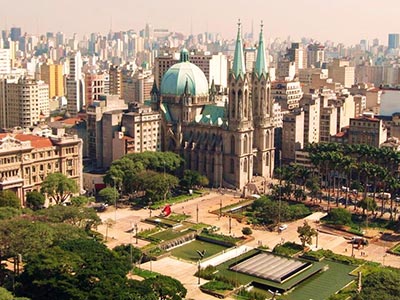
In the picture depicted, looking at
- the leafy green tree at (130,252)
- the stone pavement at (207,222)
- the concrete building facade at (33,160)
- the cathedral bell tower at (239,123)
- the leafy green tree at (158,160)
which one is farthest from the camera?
the cathedral bell tower at (239,123)

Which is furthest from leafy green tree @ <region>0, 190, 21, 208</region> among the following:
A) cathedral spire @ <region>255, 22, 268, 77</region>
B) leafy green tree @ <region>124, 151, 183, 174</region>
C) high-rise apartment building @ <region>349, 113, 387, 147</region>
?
high-rise apartment building @ <region>349, 113, 387, 147</region>

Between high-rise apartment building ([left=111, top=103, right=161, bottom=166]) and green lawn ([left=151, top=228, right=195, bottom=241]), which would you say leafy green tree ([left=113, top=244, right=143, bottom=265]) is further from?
high-rise apartment building ([left=111, top=103, right=161, bottom=166])

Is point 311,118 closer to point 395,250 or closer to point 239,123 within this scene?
point 239,123

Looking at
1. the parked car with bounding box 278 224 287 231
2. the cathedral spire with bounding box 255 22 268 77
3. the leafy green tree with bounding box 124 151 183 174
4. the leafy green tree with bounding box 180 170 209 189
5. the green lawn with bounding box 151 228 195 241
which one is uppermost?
the cathedral spire with bounding box 255 22 268 77

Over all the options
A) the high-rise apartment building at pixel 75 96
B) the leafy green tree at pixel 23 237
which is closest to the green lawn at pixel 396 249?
the leafy green tree at pixel 23 237

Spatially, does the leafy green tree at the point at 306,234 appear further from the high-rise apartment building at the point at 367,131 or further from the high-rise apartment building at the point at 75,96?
the high-rise apartment building at the point at 75,96
